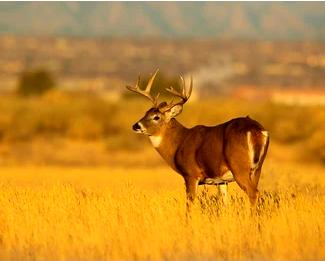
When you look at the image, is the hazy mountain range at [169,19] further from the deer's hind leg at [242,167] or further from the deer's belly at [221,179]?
the deer's hind leg at [242,167]

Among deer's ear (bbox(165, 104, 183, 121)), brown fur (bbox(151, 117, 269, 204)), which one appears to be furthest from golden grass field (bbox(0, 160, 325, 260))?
deer's ear (bbox(165, 104, 183, 121))

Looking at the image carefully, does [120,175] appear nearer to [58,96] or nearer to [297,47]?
[58,96]

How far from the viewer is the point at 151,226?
13273 millimetres

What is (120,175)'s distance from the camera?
98.3ft

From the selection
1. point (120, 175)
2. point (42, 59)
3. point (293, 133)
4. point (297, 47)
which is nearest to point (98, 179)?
point (120, 175)

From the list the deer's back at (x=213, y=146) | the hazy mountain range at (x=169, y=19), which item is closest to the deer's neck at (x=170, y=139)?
the deer's back at (x=213, y=146)

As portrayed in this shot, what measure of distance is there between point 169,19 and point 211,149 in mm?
163143

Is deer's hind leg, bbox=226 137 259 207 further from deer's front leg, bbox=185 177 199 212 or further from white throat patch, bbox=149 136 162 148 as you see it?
white throat patch, bbox=149 136 162 148

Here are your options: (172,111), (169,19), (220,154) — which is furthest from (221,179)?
(169,19)

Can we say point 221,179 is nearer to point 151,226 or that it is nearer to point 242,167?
point 242,167

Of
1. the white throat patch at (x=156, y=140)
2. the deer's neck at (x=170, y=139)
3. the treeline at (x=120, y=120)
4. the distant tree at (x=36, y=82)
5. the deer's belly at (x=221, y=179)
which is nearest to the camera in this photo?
the deer's belly at (x=221, y=179)

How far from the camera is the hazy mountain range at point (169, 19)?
155125 mm

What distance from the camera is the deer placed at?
14266 mm

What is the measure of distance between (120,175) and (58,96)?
Answer: 29.3 m
